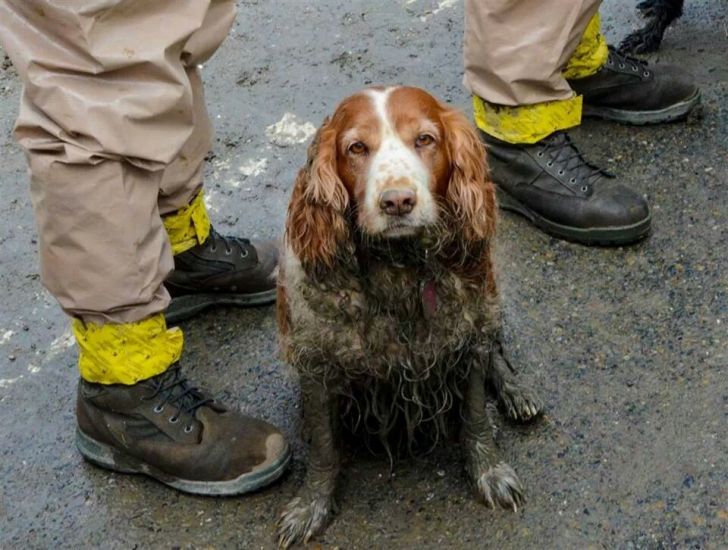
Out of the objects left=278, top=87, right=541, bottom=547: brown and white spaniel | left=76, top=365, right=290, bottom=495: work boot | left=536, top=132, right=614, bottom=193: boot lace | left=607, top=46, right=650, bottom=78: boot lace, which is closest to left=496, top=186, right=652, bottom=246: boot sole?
left=536, top=132, right=614, bottom=193: boot lace

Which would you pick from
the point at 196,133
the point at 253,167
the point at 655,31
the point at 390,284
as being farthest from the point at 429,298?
the point at 655,31

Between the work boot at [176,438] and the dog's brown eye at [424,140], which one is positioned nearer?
the dog's brown eye at [424,140]

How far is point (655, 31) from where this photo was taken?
440cm

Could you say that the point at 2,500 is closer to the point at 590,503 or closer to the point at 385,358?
the point at 385,358

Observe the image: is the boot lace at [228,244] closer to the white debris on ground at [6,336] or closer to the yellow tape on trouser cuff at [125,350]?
the yellow tape on trouser cuff at [125,350]

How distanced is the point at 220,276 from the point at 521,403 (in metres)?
1.15

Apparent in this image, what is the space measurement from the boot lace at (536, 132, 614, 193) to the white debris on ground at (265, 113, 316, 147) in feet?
3.57

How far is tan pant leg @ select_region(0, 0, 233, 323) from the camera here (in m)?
2.26

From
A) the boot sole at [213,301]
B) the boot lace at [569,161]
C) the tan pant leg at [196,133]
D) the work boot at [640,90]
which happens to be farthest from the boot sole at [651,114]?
the tan pant leg at [196,133]

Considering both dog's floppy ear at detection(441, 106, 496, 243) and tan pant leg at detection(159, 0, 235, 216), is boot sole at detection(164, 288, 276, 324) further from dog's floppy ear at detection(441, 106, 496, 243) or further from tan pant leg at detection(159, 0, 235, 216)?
dog's floppy ear at detection(441, 106, 496, 243)

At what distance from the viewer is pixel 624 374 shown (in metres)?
2.94

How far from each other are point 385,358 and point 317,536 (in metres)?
0.53

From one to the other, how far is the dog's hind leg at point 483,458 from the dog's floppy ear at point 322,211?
20.9 inches

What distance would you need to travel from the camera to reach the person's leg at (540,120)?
3.33 m
